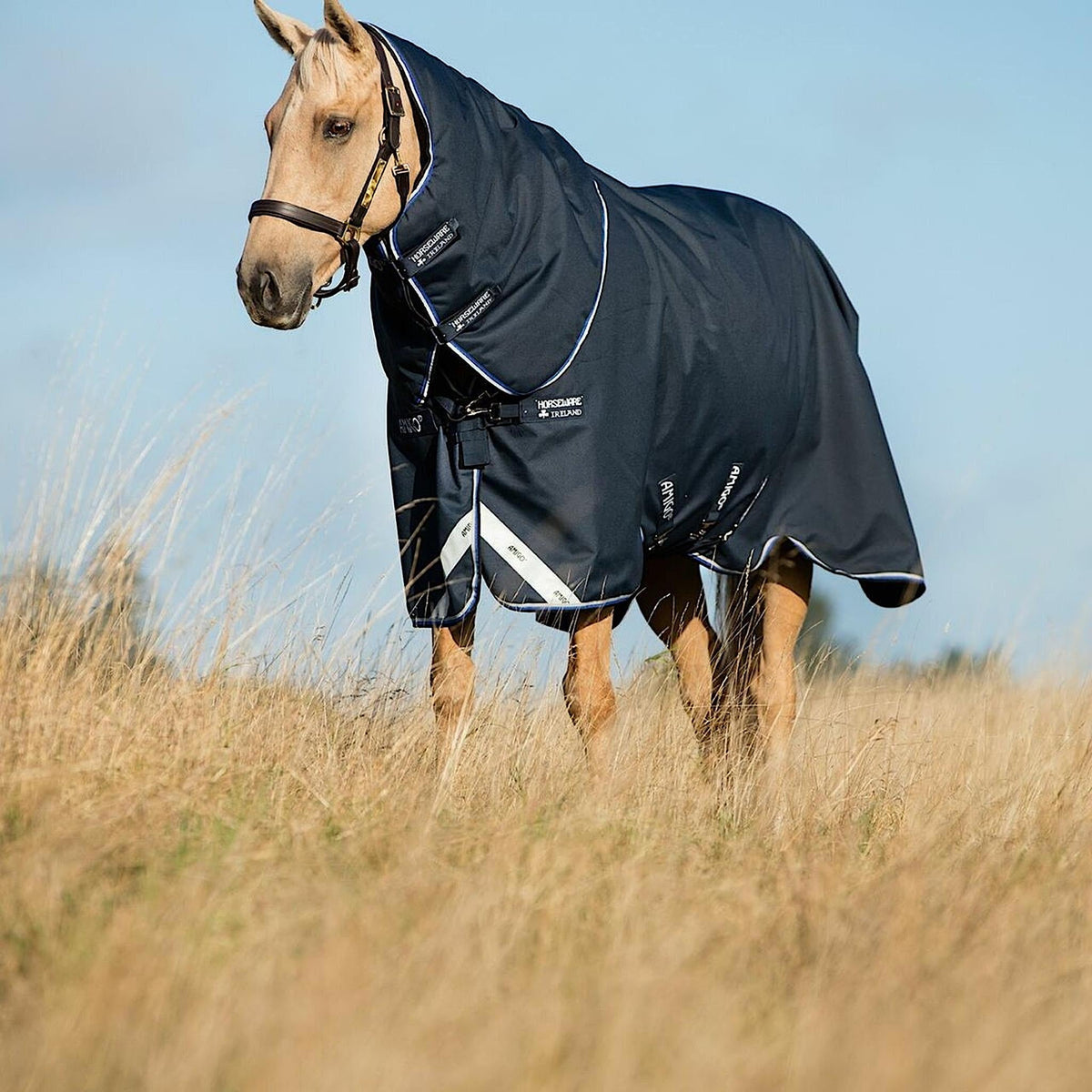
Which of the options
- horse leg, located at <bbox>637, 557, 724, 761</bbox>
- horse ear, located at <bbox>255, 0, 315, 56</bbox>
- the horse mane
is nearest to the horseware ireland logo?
the horse mane

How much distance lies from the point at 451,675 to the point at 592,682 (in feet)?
1.34

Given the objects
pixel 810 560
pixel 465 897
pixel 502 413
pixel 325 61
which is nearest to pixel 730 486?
pixel 810 560

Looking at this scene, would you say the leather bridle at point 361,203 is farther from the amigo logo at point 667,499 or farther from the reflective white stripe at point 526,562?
the amigo logo at point 667,499

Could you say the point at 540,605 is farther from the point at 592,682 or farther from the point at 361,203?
the point at 361,203

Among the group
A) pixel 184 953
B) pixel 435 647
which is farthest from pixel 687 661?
pixel 184 953

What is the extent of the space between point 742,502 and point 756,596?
47 centimetres

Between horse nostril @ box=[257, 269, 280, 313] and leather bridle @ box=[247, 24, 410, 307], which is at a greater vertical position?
leather bridle @ box=[247, 24, 410, 307]

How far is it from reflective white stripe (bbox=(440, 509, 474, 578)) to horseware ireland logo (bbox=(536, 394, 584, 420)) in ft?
1.11

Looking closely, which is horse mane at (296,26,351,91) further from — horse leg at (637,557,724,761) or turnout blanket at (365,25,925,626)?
horse leg at (637,557,724,761)

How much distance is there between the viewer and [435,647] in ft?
13.7

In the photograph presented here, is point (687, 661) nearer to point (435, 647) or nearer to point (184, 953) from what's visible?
point (435, 647)

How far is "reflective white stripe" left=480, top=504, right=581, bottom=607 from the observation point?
3951 millimetres

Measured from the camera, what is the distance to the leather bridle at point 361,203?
11.9 feet

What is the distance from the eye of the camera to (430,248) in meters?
3.69
